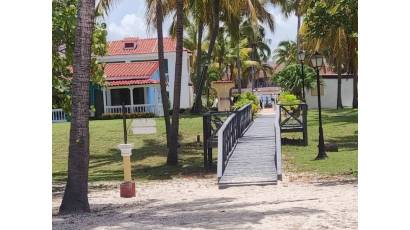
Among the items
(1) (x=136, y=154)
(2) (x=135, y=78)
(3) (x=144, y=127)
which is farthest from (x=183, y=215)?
(2) (x=135, y=78)

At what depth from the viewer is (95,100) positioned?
101 feet

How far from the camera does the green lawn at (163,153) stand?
48.1 ft

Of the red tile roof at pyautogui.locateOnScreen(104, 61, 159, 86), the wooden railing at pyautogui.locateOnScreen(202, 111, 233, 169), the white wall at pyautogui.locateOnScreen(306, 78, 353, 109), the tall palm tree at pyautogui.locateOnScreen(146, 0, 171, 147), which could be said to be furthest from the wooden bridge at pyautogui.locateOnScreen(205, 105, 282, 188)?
the white wall at pyautogui.locateOnScreen(306, 78, 353, 109)

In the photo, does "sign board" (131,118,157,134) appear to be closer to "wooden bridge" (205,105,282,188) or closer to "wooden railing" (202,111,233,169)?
"wooden bridge" (205,105,282,188)

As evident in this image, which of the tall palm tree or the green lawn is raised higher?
the tall palm tree

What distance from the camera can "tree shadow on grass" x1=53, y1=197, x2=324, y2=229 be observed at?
7.71 meters

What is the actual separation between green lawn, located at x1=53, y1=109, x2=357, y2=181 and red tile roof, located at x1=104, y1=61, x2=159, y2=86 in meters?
6.47

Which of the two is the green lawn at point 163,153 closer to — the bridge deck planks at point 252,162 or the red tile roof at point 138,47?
the bridge deck planks at point 252,162

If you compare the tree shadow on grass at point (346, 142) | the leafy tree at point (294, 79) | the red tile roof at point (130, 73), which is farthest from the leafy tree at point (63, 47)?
the leafy tree at point (294, 79)

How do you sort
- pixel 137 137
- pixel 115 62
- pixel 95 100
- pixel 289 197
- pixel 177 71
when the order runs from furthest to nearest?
pixel 115 62 → pixel 95 100 → pixel 137 137 → pixel 177 71 → pixel 289 197

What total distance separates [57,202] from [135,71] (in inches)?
846
